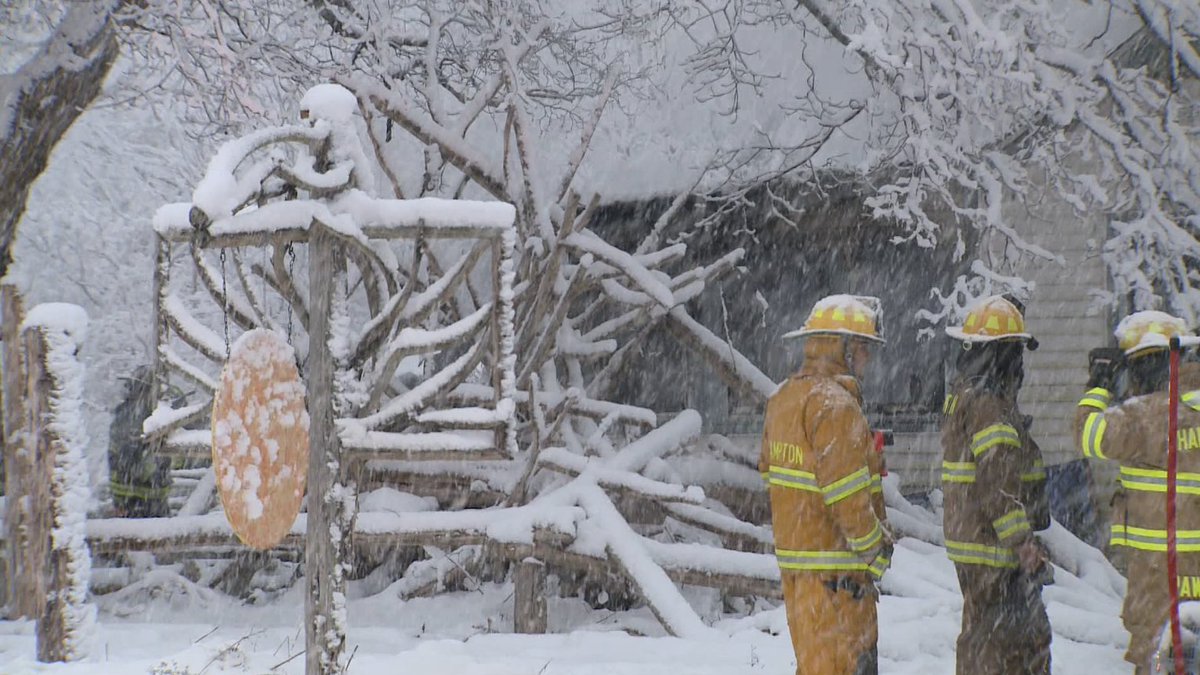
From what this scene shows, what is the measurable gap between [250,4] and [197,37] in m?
2.03

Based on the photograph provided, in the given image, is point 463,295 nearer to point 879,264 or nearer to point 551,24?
point 551,24

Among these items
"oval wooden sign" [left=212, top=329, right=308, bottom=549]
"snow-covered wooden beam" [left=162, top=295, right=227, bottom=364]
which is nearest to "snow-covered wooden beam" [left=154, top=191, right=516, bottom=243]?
"snow-covered wooden beam" [left=162, top=295, right=227, bottom=364]

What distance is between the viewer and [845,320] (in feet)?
15.1

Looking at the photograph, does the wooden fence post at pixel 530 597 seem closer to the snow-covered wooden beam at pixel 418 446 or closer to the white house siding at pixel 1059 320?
the snow-covered wooden beam at pixel 418 446

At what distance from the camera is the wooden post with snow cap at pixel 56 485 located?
18.6 feet

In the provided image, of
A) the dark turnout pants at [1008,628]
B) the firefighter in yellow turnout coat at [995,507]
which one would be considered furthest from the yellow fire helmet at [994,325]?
the dark turnout pants at [1008,628]

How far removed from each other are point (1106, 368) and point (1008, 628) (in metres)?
1.47

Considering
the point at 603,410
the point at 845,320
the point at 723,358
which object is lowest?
the point at 603,410

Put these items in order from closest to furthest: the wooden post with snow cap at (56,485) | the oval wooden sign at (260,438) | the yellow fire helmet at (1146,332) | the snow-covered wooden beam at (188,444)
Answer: the oval wooden sign at (260,438) < the snow-covered wooden beam at (188,444) < the yellow fire helmet at (1146,332) < the wooden post with snow cap at (56,485)

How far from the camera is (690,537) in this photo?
33.1ft

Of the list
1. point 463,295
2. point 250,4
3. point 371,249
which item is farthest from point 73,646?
point 250,4

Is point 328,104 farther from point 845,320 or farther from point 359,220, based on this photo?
point 845,320

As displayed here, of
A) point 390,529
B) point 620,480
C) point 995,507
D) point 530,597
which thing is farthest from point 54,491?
point 995,507

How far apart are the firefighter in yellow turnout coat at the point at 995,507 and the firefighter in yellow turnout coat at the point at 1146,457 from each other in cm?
39
